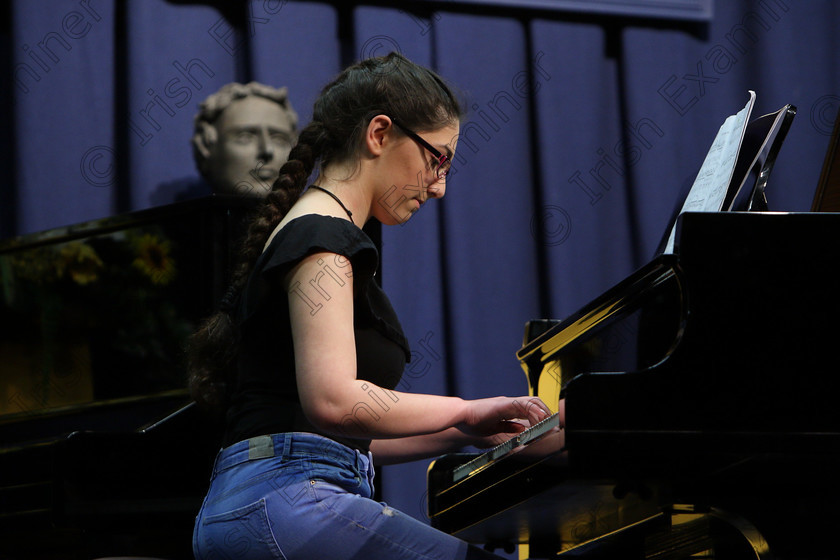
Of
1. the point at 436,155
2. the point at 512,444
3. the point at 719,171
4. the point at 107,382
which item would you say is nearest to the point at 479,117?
the point at 107,382

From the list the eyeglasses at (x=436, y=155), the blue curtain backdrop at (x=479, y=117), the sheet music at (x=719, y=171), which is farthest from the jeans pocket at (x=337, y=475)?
the blue curtain backdrop at (x=479, y=117)

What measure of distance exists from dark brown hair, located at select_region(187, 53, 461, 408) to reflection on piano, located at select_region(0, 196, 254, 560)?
0.38 m

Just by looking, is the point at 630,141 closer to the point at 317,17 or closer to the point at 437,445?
the point at 317,17

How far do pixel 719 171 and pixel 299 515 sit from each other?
86 cm

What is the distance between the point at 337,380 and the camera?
3.52 ft

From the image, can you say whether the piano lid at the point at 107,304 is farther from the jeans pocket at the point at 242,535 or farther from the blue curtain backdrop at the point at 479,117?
the blue curtain backdrop at the point at 479,117

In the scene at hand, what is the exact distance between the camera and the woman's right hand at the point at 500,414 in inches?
47.3

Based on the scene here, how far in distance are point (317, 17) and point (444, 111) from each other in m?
2.02

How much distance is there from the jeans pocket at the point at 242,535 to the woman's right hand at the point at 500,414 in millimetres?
277

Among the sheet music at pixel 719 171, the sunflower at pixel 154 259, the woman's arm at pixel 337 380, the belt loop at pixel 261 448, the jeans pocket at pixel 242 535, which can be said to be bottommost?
the jeans pocket at pixel 242 535

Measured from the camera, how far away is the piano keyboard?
3.89 feet

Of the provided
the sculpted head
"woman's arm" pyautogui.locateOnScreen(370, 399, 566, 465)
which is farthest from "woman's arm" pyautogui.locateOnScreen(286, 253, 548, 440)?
the sculpted head

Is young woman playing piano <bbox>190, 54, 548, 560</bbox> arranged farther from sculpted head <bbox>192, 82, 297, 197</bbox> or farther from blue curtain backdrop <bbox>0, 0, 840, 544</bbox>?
blue curtain backdrop <bbox>0, 0, 840, 544</bbox>

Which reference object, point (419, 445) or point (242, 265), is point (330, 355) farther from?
point (419, 445)
